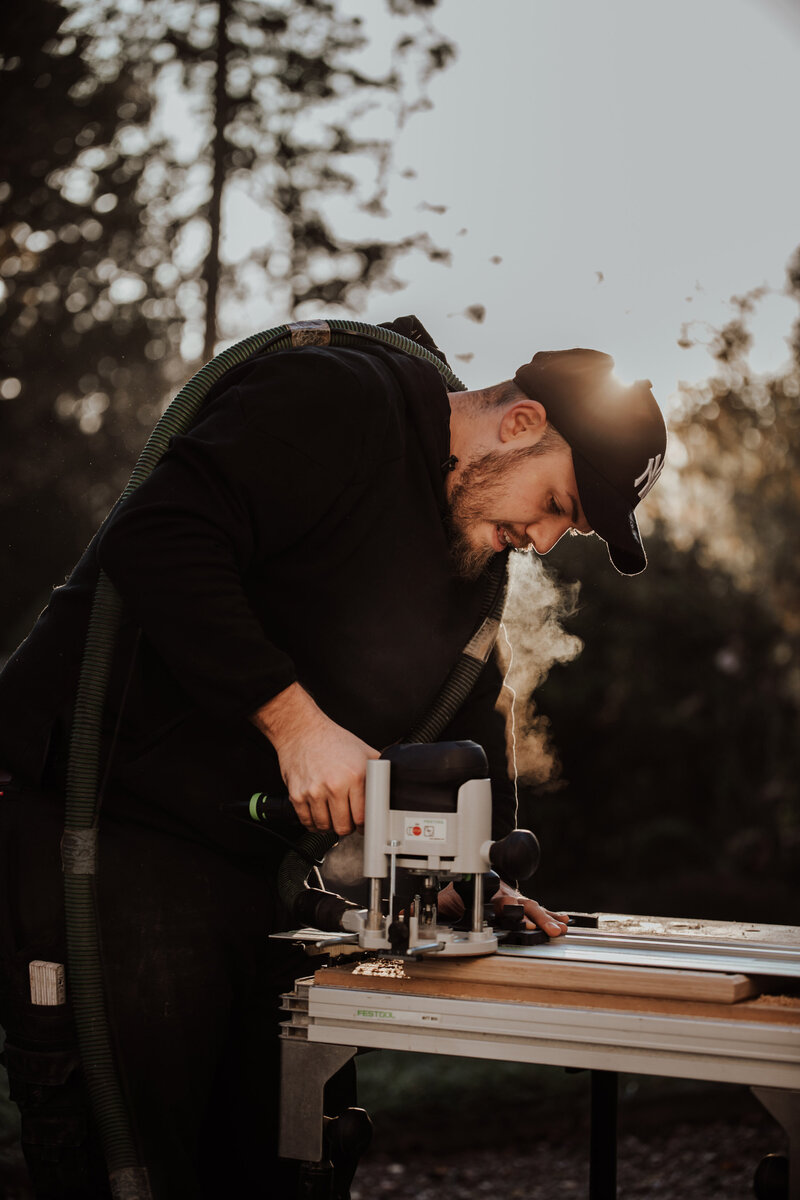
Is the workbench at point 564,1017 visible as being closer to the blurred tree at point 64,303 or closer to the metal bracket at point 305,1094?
the metal bracket at point 305,1094

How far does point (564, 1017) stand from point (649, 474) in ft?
3.68

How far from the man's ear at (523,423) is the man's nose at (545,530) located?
0.19m

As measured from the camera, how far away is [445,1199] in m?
4.20

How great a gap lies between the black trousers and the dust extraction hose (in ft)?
0.14

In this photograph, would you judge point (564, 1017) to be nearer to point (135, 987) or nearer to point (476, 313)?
point (135, 987)

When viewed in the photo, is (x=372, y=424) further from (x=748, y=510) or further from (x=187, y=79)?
(x=748, y=510)

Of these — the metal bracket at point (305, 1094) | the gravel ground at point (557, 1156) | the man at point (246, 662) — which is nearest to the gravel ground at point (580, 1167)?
the gravel ground at point (557, 1156)

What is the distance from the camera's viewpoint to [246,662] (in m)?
1.72

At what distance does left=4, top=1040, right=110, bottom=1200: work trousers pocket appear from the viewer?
188 centimetres

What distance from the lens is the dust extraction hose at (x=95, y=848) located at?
183 centimetres

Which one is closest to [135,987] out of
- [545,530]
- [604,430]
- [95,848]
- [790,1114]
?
[95,848]

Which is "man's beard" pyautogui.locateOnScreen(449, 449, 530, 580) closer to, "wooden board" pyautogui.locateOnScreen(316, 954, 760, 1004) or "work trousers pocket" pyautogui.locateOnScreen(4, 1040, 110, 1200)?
"wooden board" pyautogui.locateOnScreen(316, 954, 760, 1004)

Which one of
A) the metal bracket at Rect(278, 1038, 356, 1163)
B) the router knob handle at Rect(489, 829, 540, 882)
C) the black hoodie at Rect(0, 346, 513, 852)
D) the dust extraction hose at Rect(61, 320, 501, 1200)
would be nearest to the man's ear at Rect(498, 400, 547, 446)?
the black hoodie at Rect(0, 346, 513, 852)

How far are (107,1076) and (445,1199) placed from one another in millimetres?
2887
